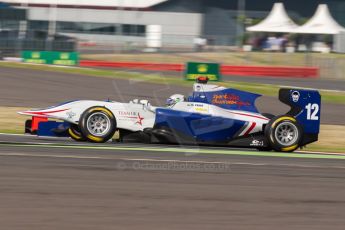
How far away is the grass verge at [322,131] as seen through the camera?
13.9 meters

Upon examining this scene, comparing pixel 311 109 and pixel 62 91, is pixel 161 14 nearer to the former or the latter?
pixel 62 91

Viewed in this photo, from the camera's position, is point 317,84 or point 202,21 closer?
point 317,84

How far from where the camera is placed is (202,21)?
60531mm

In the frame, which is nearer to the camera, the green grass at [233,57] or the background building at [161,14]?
the green grass at [233,57]

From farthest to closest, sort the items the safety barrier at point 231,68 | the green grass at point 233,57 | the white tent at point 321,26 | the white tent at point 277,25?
the white tent at point 277,25, the white tent at point 321,26, the green grass at point 233,57, the safety barrier at point 231,68

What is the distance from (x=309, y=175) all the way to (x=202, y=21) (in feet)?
171

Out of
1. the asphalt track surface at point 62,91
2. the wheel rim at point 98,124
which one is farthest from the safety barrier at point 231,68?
the wheel rim at point 98,124

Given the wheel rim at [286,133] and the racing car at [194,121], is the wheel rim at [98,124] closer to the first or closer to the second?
the racing car at [194,121]

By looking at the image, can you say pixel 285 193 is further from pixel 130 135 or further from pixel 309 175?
pixel 130 135

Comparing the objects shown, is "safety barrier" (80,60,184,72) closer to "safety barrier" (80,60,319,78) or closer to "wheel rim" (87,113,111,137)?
"safety barrier" (80,60,319,78)

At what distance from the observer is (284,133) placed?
11711mm

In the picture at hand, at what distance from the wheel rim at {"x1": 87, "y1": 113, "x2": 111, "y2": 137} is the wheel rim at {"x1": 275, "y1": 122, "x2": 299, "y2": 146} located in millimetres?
2756

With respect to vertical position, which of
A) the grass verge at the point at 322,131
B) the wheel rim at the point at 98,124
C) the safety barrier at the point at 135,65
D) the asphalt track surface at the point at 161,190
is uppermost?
the safety barrier at the point at 135,65

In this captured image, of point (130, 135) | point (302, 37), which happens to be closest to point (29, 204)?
point (130, 135)
